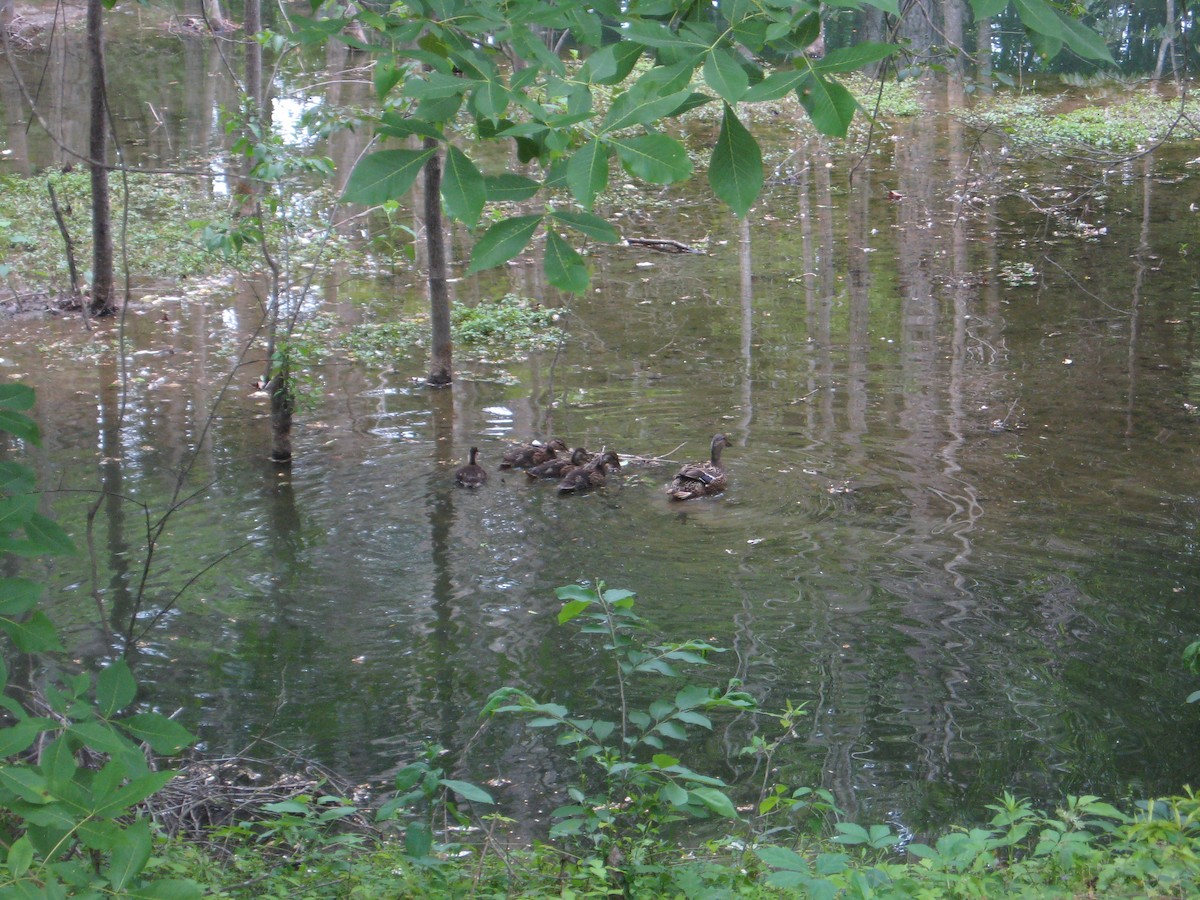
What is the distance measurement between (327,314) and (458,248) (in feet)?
11.5

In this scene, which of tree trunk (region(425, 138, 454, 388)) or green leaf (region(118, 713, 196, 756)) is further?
tree trunk (region(425, 138, 454, 388))

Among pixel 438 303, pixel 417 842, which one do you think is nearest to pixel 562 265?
pixel 417 842

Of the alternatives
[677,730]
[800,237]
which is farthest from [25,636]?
[800,237]

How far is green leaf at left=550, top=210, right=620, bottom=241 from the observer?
6.96 feet

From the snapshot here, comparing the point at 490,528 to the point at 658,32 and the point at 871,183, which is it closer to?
the point at 658,32

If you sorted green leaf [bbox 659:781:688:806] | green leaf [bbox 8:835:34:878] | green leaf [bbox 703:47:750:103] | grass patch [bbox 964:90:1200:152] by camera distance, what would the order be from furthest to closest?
grass patch [bbox 964:90:1200:152], green leaf [bbox 659:781:688:806], green leaf [bbox 8:835:34:878], green leaf [bbox 703:47:750:103]

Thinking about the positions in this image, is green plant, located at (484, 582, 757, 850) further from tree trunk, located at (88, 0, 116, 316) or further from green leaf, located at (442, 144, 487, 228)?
tree trunk, located at (88, 0, 116, 316)

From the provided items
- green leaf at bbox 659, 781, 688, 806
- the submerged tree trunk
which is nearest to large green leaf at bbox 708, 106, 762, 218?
green leaf at bbox 659, 781, 688, 806

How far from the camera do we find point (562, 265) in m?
2.16

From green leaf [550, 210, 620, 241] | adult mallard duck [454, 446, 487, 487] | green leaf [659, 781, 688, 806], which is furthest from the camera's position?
adult mallard duck [454, 446, 487, 487]

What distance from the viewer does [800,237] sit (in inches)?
685

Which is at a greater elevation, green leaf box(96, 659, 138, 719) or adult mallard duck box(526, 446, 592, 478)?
green leaf box(96, 659, 138, 719)

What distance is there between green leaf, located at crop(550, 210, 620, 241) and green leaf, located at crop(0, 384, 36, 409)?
1731mm

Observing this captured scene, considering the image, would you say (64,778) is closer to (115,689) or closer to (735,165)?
(115,689)
